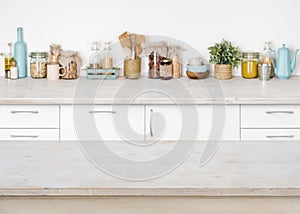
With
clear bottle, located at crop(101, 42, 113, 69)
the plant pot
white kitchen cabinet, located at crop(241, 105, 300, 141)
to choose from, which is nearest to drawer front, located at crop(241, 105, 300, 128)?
white kitchen cabinet, located at crop(241, 105, 300, 141)

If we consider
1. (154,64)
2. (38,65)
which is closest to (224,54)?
(154,64)

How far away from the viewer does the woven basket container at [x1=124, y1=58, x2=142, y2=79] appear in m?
3.90

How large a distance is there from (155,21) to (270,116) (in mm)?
1130

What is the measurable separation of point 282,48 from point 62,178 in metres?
2.48

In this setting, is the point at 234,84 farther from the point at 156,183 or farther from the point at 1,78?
the point at 156,183

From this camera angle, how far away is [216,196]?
5.84 ft

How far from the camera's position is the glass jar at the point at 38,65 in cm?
398

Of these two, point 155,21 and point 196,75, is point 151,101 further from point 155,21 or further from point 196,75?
point 155,21

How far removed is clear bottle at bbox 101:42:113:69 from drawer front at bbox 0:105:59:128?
0.68 meters

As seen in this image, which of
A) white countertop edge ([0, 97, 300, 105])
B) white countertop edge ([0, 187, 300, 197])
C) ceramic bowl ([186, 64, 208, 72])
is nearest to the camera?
white countertop edge ([0, 187, 300, 197])

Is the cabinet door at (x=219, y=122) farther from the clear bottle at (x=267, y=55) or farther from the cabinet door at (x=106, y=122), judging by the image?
the clear bottle at (x=267, y=55)

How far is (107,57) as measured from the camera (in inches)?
159

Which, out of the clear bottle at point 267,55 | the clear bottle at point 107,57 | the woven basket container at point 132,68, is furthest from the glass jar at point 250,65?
the clear bottle at point 107,57

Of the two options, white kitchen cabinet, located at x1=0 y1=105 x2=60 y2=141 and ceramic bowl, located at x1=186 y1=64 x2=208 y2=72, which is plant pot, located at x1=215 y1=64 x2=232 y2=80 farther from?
white kitchen cabinet, located at x1=0 y1=105 x2=60 y2=141
